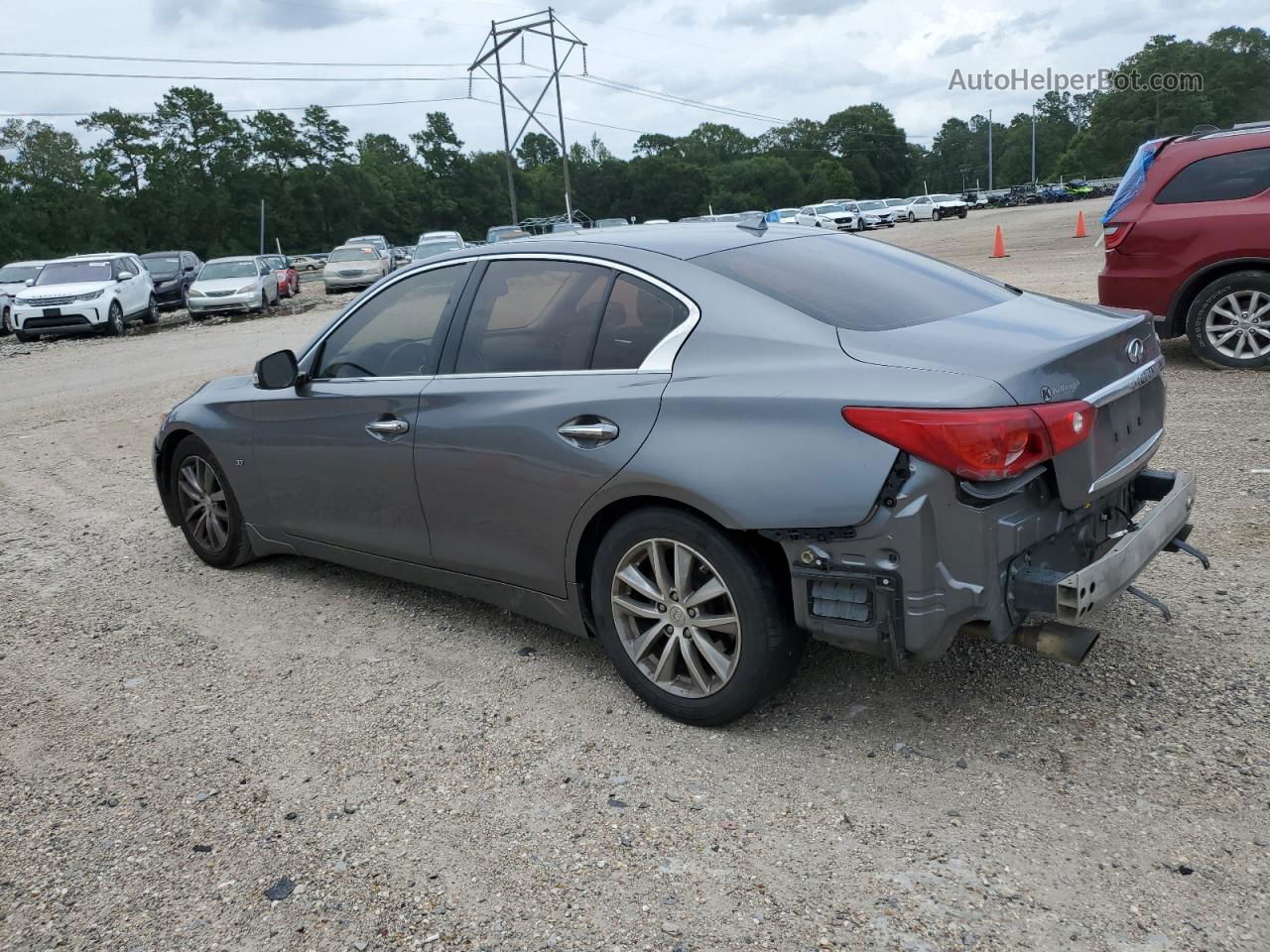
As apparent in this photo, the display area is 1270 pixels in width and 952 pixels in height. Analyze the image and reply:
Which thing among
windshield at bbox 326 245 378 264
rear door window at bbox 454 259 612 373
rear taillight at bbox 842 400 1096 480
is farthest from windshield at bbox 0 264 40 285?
rear taillight at bbox 842 400 1096 480

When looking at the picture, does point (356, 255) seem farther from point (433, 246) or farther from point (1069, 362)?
point (1069, 362)

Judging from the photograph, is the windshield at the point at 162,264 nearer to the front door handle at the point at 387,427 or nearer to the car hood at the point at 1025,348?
the front door handle at the point at 387,427

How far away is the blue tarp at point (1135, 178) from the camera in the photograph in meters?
8.81

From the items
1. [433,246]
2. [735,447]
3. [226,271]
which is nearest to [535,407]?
[735,447]

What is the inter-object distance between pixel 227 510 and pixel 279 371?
106 centimetres

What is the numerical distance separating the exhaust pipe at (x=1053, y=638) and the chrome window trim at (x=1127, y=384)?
0.66m

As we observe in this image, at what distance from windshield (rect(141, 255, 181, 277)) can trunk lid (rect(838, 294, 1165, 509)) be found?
29.1m

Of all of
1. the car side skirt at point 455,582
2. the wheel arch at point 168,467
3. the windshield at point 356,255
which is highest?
the windshield at point 356,255

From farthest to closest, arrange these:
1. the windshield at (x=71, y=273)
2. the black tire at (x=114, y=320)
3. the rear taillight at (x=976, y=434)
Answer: the windshield at (x=71, y=273), the black tire at (x=114, y=320), the rear taillight at (x=976, y=434)

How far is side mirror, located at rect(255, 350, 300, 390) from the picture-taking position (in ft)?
15.8

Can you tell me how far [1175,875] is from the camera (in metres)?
2.73

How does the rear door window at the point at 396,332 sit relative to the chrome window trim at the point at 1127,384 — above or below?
above

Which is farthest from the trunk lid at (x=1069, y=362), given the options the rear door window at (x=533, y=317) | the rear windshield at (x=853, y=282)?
the rear door window at (x=533, y=317)

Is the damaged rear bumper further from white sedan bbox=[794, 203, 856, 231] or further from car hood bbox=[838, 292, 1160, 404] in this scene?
white sedan bbox=[794, 203, 856, 231]
